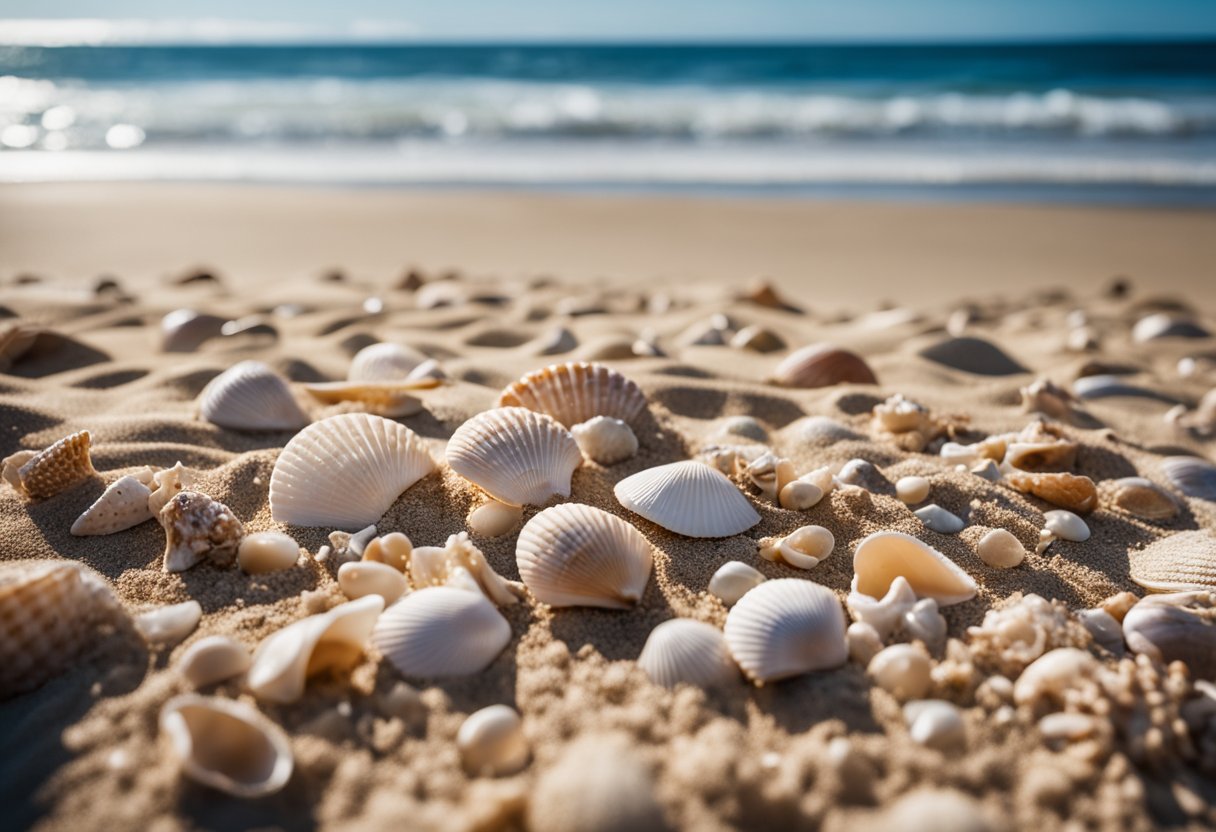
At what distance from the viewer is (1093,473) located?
7.60ft

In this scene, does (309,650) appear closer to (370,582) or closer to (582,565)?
(370,582)

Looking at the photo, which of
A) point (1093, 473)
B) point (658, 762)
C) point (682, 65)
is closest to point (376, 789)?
point (658, 762)

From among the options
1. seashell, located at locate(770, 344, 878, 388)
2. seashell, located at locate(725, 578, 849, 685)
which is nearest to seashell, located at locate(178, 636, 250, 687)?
seashell, located at locate(725, 578, 849, 685)

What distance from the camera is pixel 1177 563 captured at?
1.78 m

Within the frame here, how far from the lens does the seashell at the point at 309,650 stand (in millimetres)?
1317

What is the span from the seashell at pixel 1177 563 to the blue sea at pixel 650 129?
652 centimetres

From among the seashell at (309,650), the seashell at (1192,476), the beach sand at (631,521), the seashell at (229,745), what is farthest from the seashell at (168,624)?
the seashell at (1192,476)

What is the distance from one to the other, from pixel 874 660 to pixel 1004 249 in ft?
17.8

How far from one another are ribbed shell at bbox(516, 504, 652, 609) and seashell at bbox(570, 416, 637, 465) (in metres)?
0.52

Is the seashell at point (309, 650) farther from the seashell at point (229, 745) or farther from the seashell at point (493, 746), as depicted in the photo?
the seashell at point (493, 746)

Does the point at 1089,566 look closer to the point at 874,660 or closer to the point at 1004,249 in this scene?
the point at 874,660

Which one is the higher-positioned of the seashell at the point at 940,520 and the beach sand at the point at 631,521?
the seashell at the point at 940,520

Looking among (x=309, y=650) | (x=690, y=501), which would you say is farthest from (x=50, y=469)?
(x=690, y=501)

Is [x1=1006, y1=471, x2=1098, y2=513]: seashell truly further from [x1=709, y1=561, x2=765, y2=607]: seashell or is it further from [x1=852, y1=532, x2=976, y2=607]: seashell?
[x1=709, y1=561, x2=765, y2=607]: seashell
